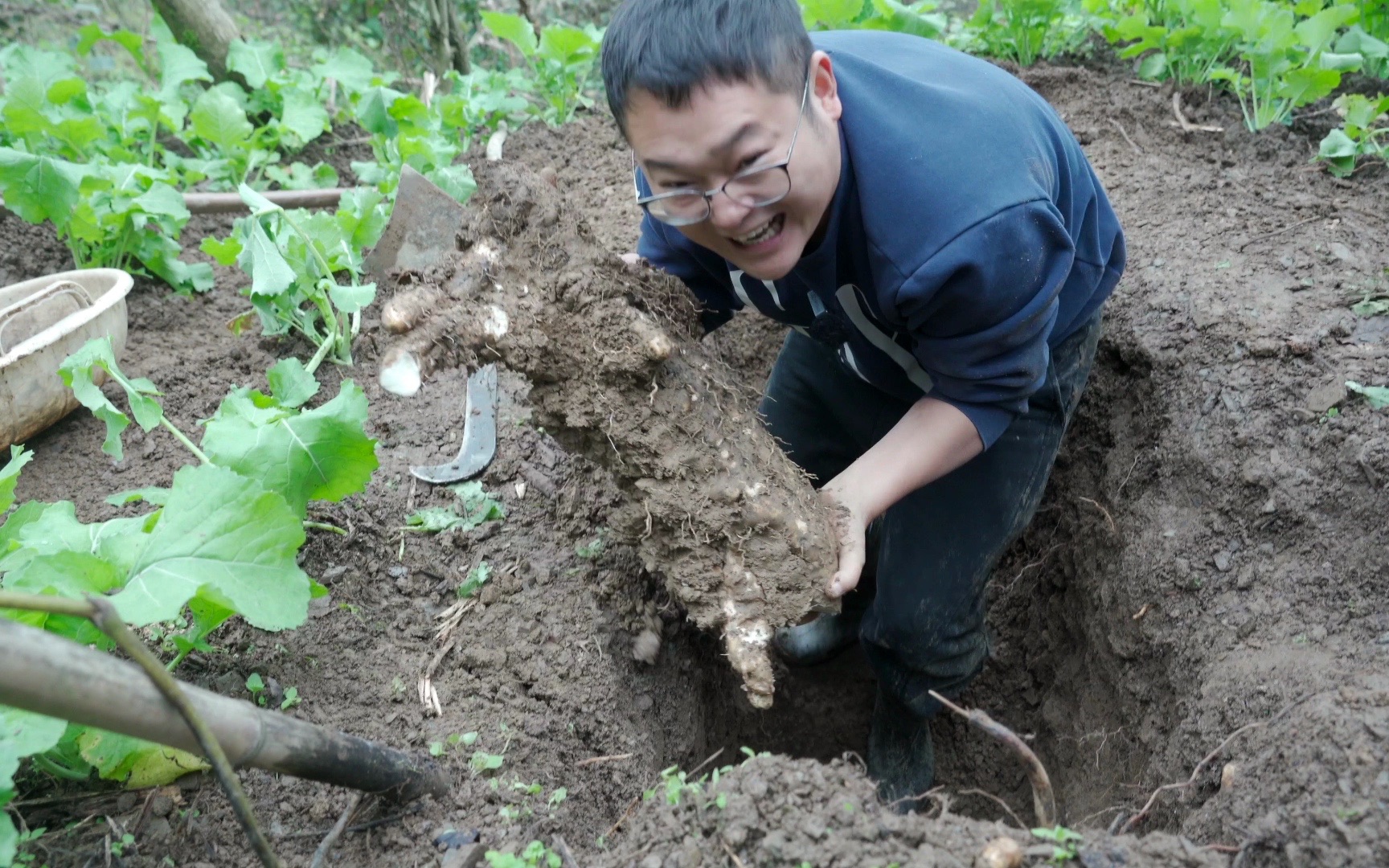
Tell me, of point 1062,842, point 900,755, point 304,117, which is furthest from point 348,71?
point 1062,842

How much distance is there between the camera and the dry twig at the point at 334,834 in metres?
1.53

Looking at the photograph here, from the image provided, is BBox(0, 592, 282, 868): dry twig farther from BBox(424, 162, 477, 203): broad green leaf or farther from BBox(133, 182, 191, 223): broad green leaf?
BBox(424, 162, 477, 203): broad green leaf

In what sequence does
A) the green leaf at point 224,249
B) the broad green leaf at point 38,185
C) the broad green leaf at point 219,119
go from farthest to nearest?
1. the broad green leaf at point 219,119
2. the green leaf at point 224,249
3. the broad green leaf at point 38,185

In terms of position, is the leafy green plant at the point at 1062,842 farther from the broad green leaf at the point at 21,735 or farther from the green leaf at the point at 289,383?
the green leaf at the point at 289,383

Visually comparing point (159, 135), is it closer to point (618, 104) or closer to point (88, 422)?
A: point (88, 422)

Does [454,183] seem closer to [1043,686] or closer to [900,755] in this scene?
[900,755]

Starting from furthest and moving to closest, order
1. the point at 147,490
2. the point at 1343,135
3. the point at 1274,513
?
the point at 1343,135 < the point at 1274,513 < the point at 147,490

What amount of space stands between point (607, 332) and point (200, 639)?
966 millimetres

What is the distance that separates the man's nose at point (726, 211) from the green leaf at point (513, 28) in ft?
9.33

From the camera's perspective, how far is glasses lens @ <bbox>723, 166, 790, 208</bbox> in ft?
5.05

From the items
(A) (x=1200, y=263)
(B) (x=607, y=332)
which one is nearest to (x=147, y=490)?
(B) (x=607, y=332)

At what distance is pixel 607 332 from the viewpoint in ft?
5.74

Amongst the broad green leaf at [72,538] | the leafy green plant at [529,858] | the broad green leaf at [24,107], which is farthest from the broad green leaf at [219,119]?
the leafy green plant at [529,858]

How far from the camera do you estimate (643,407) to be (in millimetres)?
1799
